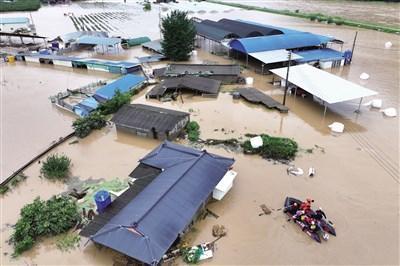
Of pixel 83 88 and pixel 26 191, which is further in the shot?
pixel 83 88

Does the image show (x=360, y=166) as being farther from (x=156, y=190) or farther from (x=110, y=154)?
(x=110, y=154)

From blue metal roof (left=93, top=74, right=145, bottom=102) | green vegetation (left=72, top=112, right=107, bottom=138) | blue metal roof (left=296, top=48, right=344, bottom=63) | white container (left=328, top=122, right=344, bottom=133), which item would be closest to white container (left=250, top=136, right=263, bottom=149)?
white container (left=328, top=122, right=344, bottom=133)

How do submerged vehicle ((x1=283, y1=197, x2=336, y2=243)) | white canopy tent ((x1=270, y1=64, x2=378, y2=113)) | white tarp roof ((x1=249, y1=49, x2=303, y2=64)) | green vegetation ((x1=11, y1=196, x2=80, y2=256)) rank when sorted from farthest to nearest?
1. white tarp roof ((x1=249, y1=49, x2=303, y2=64))
2. white canopy tent ((x1=270, y1=64, x2=378, y2=113))
3. submerged vehicle ((x1=283, y1=197, x2=336, y2=243))
4. green vegetation ((x1=11, y1=196, x2=80, y2=256))

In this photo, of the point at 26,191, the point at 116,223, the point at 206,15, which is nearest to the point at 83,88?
the point at 26,191

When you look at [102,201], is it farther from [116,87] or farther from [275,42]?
[275,42]

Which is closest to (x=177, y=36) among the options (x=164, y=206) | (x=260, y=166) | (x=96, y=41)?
(x=96, y=41)

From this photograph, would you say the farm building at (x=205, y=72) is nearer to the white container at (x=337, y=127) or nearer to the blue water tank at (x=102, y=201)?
the white container at (x=337, y=127)

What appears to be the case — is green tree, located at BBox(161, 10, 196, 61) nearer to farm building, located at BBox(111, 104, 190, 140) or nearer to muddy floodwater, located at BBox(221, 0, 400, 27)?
farm building, located at BBox(111, 104, 190, 140)
